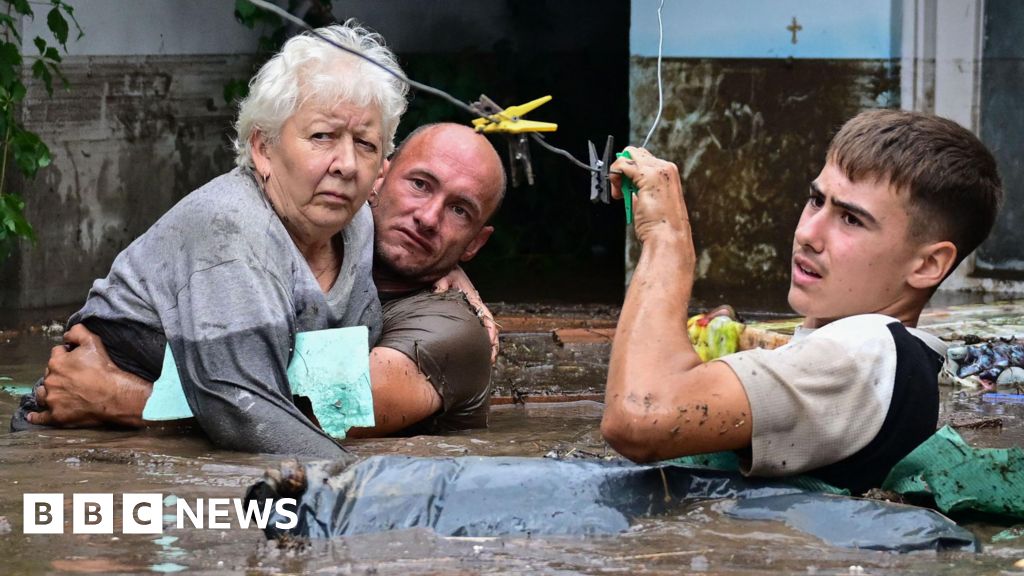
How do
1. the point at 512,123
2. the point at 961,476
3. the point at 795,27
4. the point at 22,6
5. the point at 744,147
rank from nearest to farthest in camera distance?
the point at 961,476 → the point at 512,123 → the point at 22,6 → the point at 795,27 → the point at 744,147

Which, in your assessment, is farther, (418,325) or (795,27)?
(795,27)

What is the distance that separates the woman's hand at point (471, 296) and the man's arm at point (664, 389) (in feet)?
6.52

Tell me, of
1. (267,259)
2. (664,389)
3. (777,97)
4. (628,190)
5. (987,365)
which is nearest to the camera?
(664,389)

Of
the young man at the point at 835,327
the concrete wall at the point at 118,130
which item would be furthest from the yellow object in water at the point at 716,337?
the concrete wall at the point at 118,130

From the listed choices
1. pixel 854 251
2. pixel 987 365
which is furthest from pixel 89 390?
pixel 987 365

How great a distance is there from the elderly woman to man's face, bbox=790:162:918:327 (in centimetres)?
147

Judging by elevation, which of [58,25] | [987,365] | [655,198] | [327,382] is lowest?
[987,365]

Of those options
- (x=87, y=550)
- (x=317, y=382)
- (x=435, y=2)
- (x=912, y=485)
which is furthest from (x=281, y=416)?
(x=435, y=2)

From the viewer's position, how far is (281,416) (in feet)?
13.0

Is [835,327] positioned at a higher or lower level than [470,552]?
higher

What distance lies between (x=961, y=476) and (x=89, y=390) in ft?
8.52

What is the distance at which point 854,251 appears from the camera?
10.3ft

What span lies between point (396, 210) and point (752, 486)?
7.42 ft

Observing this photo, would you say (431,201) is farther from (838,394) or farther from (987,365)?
(987,365)
